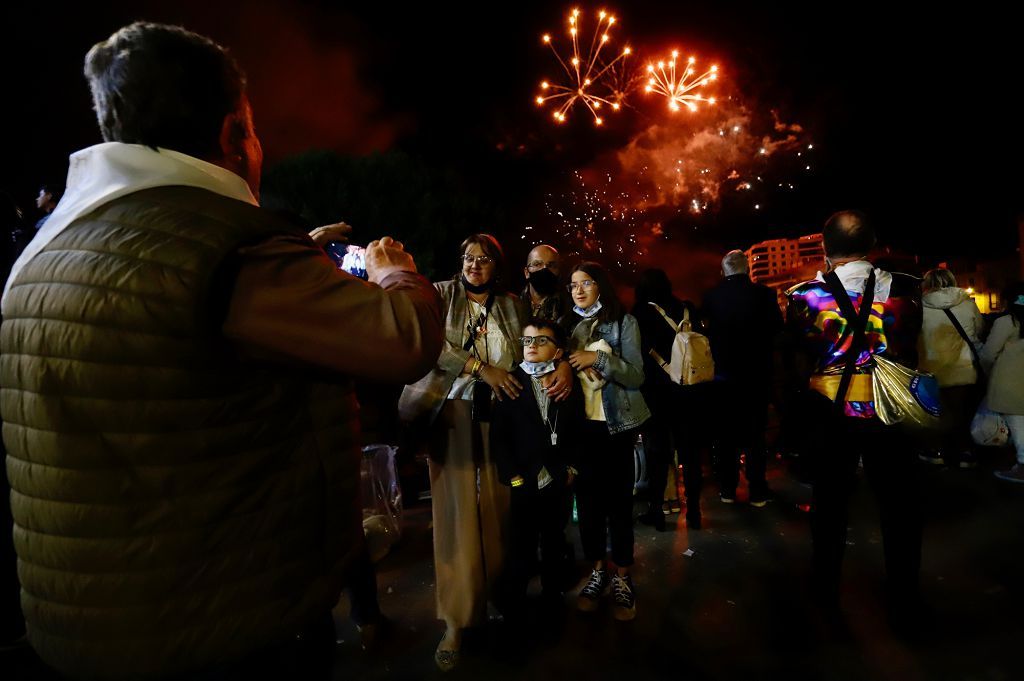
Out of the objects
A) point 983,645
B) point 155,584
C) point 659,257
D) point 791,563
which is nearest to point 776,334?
point 791,563

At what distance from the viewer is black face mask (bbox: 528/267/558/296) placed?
4.02m

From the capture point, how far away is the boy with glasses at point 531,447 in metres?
3.42

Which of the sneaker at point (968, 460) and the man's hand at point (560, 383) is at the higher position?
the man's hand at point (560, 383)

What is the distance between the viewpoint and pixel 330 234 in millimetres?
1710

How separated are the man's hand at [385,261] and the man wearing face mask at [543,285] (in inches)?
89.4

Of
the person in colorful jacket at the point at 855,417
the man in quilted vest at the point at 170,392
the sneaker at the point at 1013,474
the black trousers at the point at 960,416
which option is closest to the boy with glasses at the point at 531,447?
the person in colorful jacket at the point at 855,417

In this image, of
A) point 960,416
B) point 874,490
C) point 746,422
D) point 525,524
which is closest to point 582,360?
point 525,524

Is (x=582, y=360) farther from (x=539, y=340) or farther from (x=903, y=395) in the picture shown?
(x=903, y=395)

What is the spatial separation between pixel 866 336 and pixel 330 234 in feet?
10.7

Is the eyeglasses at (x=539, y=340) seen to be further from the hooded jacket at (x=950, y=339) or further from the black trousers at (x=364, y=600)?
the hooded jacket at (x=950, y=339)

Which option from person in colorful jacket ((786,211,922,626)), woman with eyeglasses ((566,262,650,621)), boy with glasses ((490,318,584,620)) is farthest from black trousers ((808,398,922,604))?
boy with glasses ((490,318,584,620))

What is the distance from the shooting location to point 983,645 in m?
3.05

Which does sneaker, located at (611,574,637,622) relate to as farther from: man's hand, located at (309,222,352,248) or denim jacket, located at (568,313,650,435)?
man's hand, located at (309,222,352,248)

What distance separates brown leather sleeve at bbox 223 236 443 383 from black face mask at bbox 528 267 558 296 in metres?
2.72
